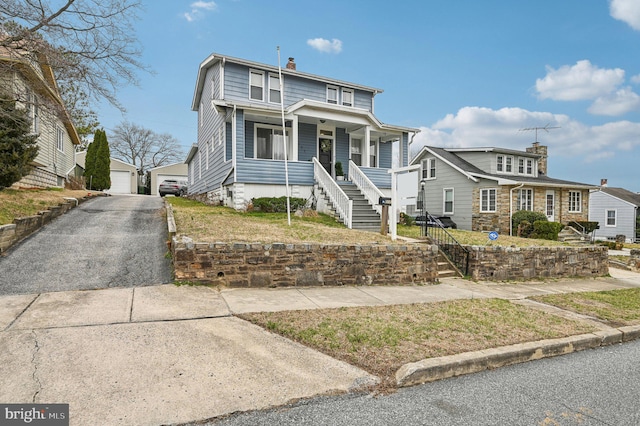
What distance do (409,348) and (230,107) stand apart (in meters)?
13.0

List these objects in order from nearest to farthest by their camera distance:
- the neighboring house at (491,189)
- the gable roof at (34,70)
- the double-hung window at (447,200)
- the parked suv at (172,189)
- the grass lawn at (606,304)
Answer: the grass lawn at (606,304) < the gable roof at (34,70) < the neighboring house at (491,189) < the double-hung window at (447,200) < the parked suv at (172,189)

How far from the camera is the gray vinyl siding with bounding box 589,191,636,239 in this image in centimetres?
2956

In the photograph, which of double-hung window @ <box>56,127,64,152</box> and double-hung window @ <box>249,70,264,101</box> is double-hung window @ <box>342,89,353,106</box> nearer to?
double-hung window @ <box>249,70,264,101</box>

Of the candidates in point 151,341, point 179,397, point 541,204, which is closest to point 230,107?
point 151,341

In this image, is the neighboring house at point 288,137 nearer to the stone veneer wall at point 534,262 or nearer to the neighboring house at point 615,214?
the stone veneer wall at point 534,262

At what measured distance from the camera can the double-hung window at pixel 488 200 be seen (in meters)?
21.7

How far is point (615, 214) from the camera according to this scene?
3041 centimetres

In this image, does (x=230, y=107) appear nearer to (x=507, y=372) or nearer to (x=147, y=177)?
(x=507, y=372)

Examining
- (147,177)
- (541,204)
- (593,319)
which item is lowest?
(593,319)

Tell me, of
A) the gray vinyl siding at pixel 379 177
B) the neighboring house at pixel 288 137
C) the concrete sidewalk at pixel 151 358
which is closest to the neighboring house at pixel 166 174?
the neighboring house at pixel 288 137

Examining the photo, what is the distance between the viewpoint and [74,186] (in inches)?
894

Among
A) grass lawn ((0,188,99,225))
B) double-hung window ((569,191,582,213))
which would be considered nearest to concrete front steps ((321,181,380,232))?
grass lawn ((0,188,99,225))
